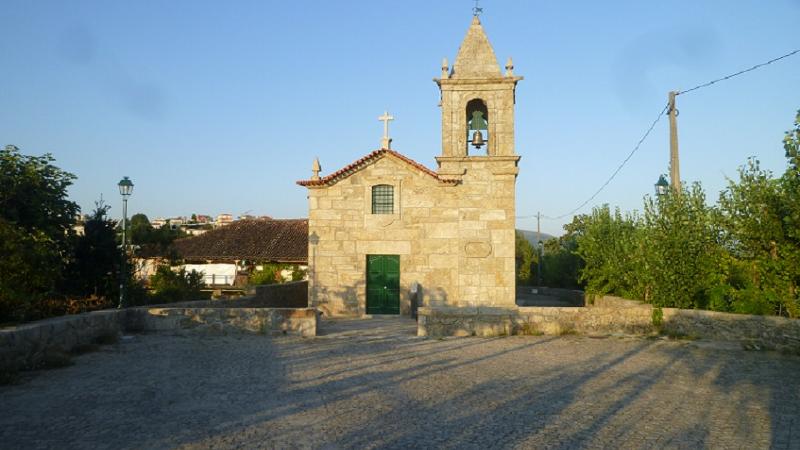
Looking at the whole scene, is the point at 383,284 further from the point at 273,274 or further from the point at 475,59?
the point at 273,274

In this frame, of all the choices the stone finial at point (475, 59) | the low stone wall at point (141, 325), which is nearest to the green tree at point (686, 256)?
the stone finial at point (475, 59)

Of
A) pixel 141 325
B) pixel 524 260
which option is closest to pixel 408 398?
pixel 141 325

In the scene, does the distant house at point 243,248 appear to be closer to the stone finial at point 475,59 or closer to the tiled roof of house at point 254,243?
the tiled roof of house at point 254,243

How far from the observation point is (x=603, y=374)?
8.87 metres

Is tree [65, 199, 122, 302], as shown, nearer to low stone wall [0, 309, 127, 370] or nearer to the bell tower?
low stone wall [0, 309, 127, 370]

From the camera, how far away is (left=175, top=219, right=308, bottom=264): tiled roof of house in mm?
30492

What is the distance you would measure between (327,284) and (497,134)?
7.38m

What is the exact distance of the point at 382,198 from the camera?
18.2 metres

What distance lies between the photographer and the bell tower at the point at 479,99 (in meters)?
18.0

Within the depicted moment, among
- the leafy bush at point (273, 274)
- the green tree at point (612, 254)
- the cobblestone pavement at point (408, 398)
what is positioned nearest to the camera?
the cobblestone pavement at point (408, 398)

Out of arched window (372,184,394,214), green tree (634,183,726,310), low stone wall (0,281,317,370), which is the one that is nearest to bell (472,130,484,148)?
arched window (372,184,394,214)

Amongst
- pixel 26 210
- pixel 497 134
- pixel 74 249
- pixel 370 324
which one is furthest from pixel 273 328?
pixel 497 134

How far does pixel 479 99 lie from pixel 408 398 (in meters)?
13.1

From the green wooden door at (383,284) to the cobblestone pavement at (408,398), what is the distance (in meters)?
6.31
